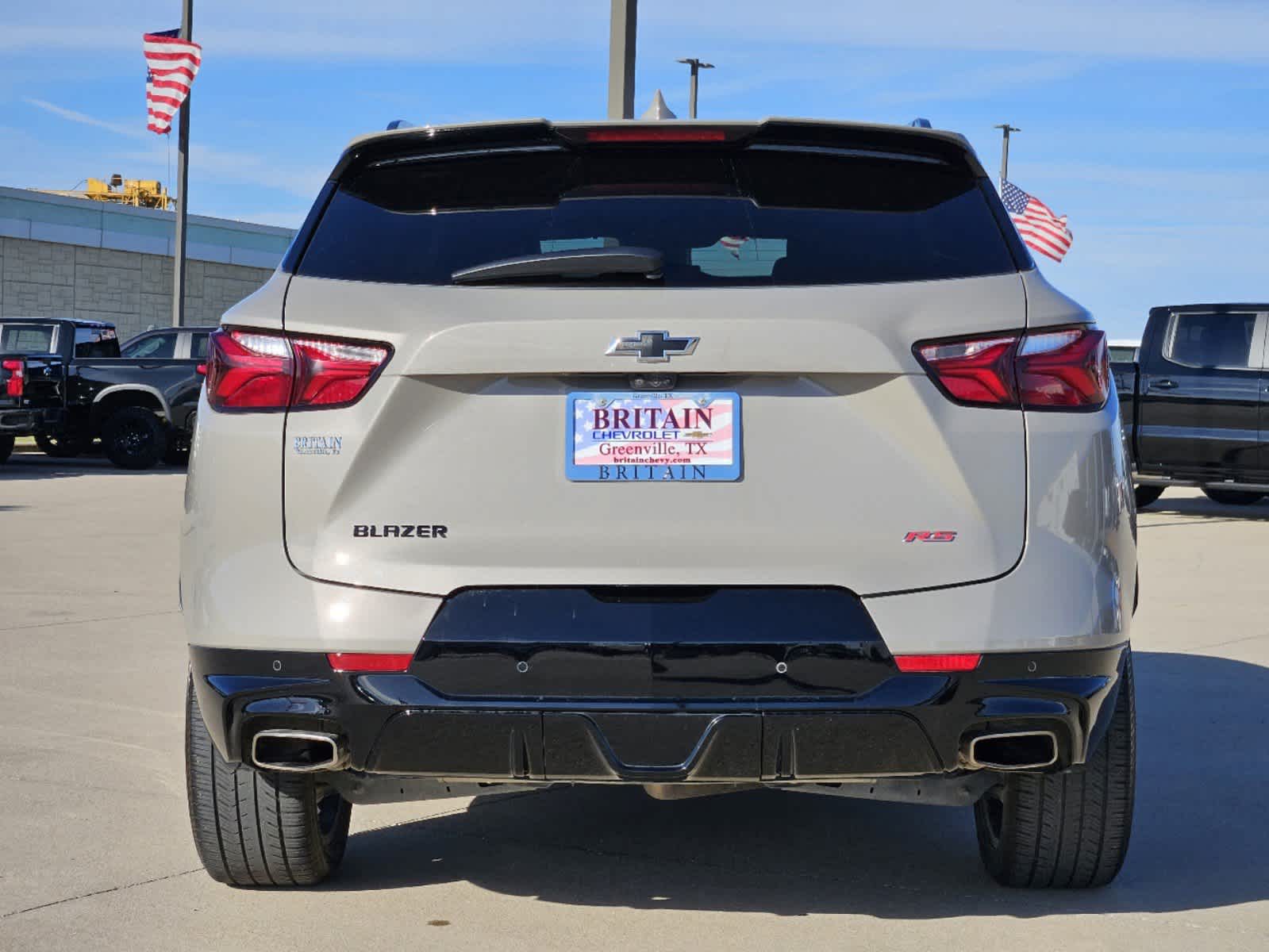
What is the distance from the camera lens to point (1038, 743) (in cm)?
353

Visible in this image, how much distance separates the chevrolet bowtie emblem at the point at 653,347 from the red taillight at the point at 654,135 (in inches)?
21.4

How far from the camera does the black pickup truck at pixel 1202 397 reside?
1603cm

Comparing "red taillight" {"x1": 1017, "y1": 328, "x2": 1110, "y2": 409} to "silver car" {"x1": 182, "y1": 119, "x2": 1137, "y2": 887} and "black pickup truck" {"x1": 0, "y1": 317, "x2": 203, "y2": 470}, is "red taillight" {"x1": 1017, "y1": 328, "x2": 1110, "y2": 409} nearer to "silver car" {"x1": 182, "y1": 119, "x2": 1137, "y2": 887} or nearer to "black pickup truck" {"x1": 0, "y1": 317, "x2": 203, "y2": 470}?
"silver car" {"x1": 182, "y1": 119, "x2": 1137, "y2": 887}

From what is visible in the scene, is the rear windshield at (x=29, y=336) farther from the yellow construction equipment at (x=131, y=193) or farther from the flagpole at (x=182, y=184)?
the yellow construction equipment at (x=131, y=193)

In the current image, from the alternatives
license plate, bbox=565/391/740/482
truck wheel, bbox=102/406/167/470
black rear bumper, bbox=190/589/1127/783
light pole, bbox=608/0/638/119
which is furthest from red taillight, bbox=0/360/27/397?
license plate, bbox=565/391/740/482

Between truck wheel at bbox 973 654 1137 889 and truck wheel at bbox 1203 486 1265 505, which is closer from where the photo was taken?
truck wheel at bbox 973 654 1137 889

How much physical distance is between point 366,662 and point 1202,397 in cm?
1412

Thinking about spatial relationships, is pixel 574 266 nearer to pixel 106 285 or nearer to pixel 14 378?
pixel 14 378

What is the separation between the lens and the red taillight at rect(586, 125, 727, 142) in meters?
3.72

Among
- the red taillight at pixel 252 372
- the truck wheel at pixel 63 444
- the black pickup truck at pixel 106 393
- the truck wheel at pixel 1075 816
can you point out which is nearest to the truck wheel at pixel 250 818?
the red taillight at pixel 252 372

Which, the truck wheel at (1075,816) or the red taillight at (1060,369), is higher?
the red taillight at (1060,369)

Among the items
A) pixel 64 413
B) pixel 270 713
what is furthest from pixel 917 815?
pixel 64 413

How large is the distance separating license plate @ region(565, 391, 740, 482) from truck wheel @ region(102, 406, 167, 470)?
1914 cm

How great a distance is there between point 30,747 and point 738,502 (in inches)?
129
